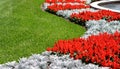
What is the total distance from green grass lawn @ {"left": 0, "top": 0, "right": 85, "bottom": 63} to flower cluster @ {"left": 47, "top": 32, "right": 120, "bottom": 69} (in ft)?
3.98

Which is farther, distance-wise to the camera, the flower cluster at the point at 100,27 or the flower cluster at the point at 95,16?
the flower cluster at the point at 95,16

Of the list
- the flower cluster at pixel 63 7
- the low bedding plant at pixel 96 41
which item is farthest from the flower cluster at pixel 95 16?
the flower cluster at pixel 63 7

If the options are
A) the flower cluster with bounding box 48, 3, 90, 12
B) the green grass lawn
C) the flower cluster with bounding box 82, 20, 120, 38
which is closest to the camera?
the green grass lawn

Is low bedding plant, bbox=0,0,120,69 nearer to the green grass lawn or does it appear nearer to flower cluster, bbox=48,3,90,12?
the green grass lawn

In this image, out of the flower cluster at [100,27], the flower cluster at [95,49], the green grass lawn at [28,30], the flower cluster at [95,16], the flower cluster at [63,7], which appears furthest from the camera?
the flower cluster at [63,7]

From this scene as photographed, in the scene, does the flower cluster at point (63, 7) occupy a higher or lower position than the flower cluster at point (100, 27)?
higher

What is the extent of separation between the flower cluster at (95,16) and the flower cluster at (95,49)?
3.39 meters

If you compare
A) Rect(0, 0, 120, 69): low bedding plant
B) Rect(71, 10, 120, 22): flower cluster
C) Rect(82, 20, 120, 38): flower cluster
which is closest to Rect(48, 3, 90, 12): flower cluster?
Rect(71, 10, 120, 22): flower cluster

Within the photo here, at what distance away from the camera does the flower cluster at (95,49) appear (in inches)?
333

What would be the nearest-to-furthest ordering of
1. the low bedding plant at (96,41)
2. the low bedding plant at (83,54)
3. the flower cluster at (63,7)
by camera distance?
the low bedding plant at (83,54) → the low bedding plant at (96,41) → the flower cluster at (63,7)

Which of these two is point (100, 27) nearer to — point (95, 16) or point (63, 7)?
point (95, 16)

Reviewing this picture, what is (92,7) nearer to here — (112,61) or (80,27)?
(80,27)

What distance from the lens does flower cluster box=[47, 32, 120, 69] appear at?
8459 mm

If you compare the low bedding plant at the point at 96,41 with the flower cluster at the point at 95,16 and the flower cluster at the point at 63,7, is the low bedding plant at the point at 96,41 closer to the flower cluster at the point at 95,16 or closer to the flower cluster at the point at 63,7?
the flower cluster at the point at 95,16
